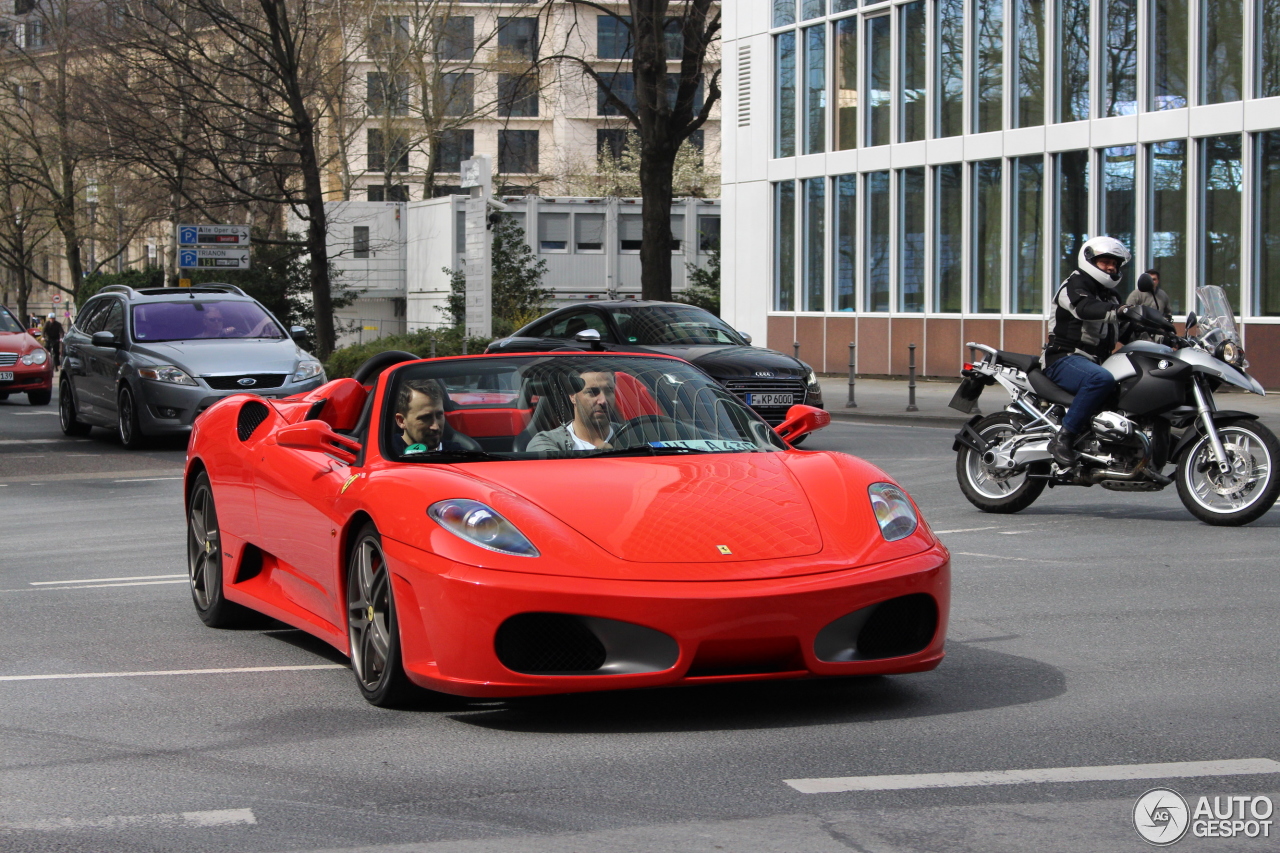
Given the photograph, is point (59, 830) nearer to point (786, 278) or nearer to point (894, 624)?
point (894, 624)

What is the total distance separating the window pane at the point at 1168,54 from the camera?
28172 mm

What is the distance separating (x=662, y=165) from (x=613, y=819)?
28.9m

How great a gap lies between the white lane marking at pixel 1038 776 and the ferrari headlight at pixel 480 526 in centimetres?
119

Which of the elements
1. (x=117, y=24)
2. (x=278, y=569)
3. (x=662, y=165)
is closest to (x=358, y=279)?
(x=117, y=24)

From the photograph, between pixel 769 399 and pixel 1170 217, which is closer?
pixel 769 399

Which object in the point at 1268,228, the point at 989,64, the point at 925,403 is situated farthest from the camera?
the point at 989,64

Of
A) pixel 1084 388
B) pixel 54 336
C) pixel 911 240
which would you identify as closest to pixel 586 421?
pixel 1084 388

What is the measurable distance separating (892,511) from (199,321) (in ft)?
50.4

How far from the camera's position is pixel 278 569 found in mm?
7125

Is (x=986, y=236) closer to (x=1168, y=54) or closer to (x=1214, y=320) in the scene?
(x=1168, y=54)

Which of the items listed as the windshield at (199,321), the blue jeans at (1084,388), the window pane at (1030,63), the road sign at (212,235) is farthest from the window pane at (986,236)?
the blue jeans at (1084,388)

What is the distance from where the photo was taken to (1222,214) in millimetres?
27500

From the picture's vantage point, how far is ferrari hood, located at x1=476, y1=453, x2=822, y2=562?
18.2ft

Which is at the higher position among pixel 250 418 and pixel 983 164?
pixel 983 164
